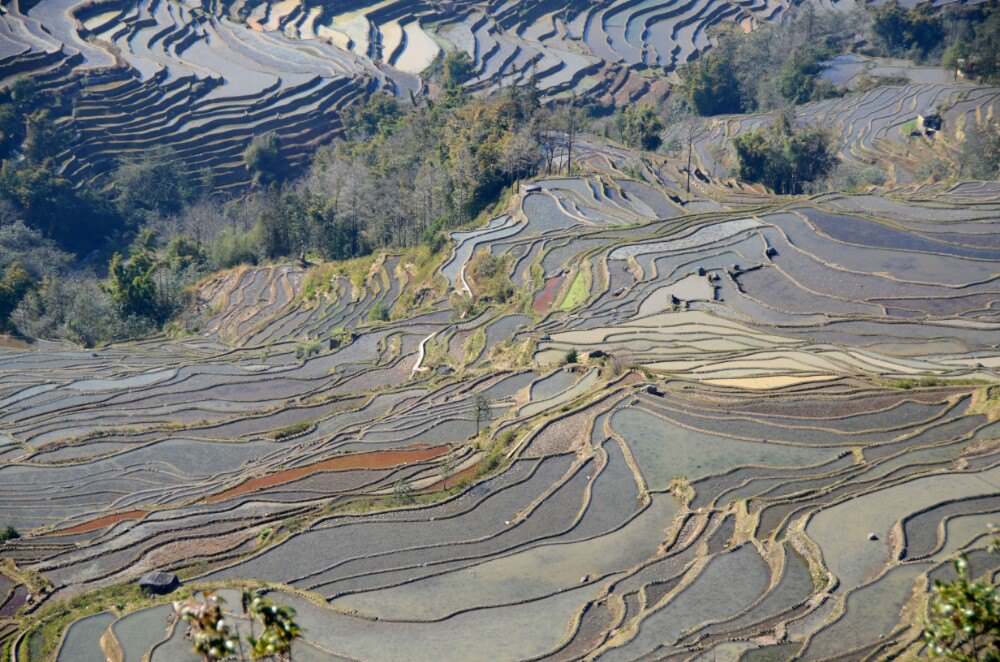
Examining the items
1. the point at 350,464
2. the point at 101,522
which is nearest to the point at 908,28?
the point at 350,464

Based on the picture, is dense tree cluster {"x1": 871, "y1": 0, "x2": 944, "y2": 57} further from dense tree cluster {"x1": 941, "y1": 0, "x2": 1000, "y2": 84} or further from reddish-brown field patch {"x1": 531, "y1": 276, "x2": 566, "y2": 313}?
reddish-brown field patch {"x1": 531, "y1": 276, "x2": 566, "y2": 313}

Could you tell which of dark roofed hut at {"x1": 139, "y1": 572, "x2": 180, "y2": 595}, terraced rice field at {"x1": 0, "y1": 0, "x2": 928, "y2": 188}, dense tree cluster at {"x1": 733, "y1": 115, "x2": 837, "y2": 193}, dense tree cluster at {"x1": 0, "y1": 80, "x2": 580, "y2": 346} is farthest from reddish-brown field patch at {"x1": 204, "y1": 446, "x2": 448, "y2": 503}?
terraced rice field at {"x1": 0, "y1": 0, "x2": 928, "y2": 188}

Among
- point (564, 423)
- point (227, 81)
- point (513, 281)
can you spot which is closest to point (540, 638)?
point (564, 423)

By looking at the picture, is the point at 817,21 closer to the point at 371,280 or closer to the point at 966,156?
the point at 966,156

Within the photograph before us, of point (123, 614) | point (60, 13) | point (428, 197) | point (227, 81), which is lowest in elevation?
point (123, 614)

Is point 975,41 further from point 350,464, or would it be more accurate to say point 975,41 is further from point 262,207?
point 350,464

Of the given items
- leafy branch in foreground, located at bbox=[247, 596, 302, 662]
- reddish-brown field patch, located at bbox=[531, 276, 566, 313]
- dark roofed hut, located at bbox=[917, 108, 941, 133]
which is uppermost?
dark roofed hut, located at bbox=[917, 108, 941, 133]

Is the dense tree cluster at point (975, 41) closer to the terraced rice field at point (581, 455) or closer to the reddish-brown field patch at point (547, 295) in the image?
the terraced rice field at point (581, 455)
